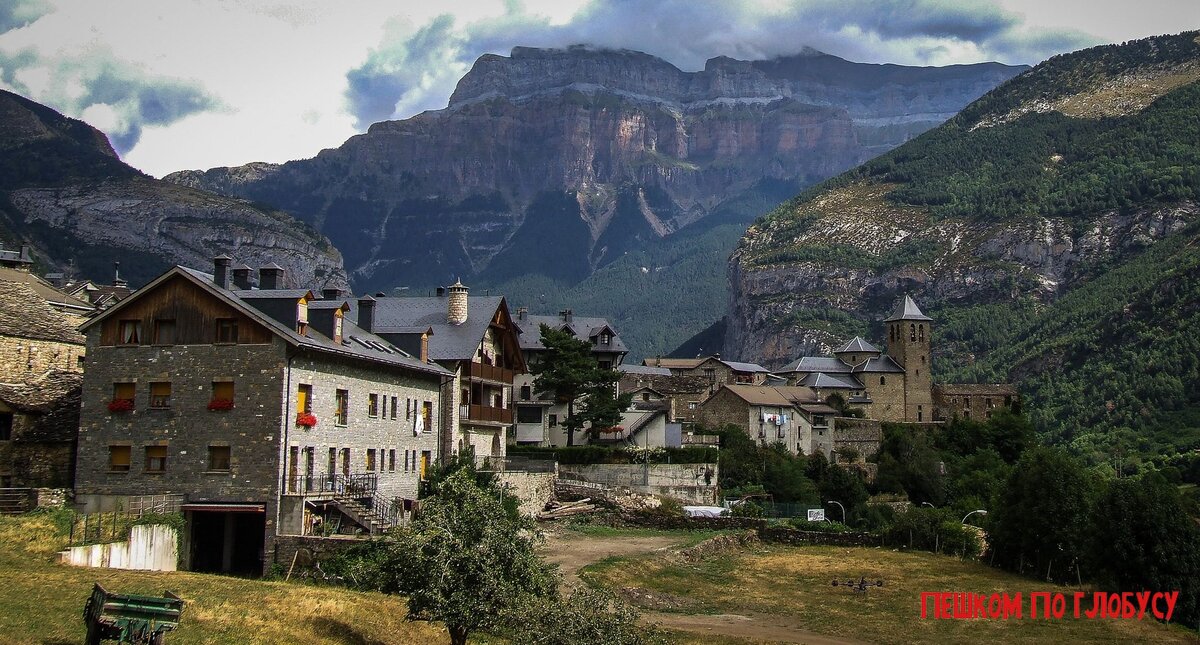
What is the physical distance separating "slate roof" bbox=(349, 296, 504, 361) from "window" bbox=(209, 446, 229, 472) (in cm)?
1806

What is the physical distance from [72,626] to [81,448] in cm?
1835

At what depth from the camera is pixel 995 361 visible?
19125 cm

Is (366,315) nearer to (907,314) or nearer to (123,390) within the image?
(123,390)

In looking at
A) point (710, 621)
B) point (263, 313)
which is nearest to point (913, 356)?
point (710, 621)

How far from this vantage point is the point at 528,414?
78625 mm

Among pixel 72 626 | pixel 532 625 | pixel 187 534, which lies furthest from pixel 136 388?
pixel 532 625

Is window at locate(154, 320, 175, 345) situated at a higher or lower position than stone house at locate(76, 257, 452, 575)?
higher

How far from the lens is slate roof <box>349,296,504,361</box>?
6194cm

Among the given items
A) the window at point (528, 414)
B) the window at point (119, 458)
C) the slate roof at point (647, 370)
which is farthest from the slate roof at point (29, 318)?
the slate roof at point (647, 370)

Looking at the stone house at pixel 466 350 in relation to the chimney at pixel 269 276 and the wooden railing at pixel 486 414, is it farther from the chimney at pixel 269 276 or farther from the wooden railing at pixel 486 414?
the chimney at pixel 269 276

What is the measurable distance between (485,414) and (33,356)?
2390 centimetres

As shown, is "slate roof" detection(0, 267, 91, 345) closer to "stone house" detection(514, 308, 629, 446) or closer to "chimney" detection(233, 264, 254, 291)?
"chimney" detection(233, 264, 254, 291)

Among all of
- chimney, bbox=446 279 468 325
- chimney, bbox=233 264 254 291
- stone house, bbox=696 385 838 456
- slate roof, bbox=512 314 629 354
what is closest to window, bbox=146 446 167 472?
chimney, bbox=233 264 254 291

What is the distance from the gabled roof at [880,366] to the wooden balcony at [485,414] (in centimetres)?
7335
